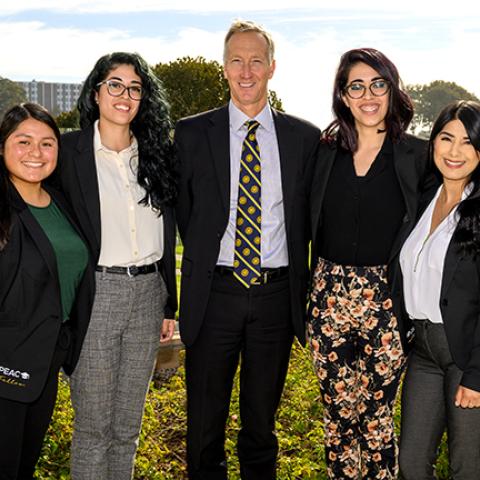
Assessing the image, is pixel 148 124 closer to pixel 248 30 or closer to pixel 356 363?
pixel 248 30

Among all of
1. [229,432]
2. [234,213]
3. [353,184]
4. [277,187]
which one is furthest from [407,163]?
[229,432]

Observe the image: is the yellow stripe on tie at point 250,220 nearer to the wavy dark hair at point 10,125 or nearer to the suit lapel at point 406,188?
the suit lapel at point 406,188

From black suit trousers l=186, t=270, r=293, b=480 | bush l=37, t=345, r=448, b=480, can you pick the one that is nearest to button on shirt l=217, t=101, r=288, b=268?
black suit trousers l=186, t=270, r=293, b=480

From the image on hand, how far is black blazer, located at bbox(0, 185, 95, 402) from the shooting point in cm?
318

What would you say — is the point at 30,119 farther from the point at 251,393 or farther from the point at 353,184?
the point at 251,393

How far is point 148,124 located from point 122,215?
58 cm

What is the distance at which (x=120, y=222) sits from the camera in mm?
3561

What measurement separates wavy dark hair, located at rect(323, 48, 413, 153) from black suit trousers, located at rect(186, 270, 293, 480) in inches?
35.9

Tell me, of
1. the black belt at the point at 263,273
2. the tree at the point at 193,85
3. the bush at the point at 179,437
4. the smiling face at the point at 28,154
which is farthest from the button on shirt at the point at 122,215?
the tree at the point at 193,85

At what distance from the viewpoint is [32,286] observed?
10.5ft

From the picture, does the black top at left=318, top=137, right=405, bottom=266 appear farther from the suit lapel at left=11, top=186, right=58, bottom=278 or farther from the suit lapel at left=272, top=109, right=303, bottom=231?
the suit lapel at left=11, top=186, right=58, bottom=278

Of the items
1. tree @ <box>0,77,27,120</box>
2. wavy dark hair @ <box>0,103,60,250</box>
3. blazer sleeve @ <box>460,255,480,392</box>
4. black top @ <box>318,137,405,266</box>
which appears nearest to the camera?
blazer sleeve @ <box>460,255,480,392</box>

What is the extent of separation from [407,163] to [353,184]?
0.31m

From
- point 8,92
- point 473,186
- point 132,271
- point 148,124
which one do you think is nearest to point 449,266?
point 473,186
